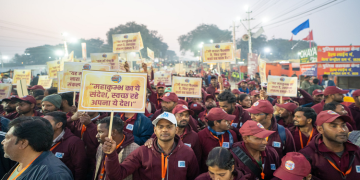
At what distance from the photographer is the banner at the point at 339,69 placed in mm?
11586

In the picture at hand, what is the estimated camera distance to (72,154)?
321 cm

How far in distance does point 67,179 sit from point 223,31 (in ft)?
271

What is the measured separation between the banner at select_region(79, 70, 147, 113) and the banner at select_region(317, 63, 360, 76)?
1376 cm

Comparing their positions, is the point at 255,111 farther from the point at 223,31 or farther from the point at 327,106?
the point at 223,31

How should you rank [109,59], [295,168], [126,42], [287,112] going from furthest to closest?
1. [126,42]
2. [109,59]
3. [287,112]
4. [295,168]

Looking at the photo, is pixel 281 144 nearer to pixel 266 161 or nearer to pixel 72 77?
pixel 266 161

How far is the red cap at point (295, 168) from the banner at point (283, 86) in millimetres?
4419

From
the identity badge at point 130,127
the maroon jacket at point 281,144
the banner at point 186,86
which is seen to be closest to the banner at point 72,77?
the identity badge at point 130,127

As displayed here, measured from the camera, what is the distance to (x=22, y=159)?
2.15 m

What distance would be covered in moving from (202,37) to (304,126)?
7595cm

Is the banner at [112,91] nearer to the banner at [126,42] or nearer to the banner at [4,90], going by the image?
the banner at [4,90]

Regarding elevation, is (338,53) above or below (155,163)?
above

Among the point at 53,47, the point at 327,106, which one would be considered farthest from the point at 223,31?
the point at 327,106

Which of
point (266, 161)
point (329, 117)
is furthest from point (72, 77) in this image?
point (329, 117)
